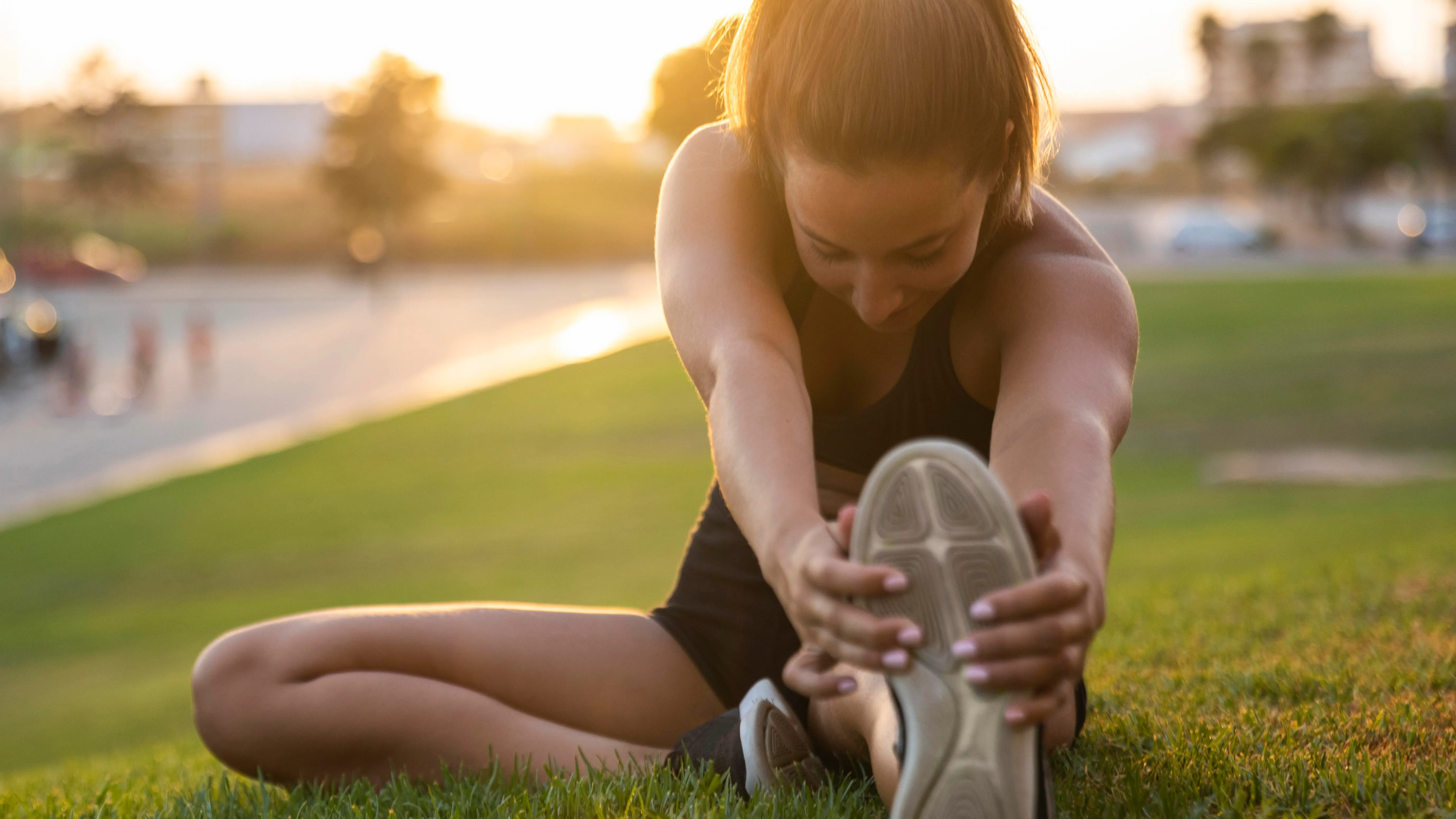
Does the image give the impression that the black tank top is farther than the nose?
Yes

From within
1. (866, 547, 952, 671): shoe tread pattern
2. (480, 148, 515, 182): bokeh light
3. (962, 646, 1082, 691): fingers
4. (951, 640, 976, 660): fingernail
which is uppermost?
(480, 148, 515, 182): bokeh light

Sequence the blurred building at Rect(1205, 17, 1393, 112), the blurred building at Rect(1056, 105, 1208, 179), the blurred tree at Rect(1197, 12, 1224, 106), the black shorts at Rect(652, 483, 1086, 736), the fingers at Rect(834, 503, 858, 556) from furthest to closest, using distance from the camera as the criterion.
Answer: the blurred building at Rect(1056, 105, 1208, 179), the blurred tree at Rect(1197, 12, 1224, 106), the blurred building at Rect(1205, 17, 1393, 112), the black shorts at Rect(652, 483, 1086, 736), the fingers at Rect(834, 503, 858, 556)

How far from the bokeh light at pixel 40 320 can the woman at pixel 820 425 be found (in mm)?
20400

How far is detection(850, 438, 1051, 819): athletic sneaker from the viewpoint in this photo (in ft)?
4.64

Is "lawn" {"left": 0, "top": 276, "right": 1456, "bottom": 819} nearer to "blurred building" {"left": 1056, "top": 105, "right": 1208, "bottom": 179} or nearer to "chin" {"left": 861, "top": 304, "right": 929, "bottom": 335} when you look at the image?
"chin" {"left": 861, "top": 304, "right": 929, "bottom": 335}

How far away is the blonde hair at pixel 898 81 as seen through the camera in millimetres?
1659

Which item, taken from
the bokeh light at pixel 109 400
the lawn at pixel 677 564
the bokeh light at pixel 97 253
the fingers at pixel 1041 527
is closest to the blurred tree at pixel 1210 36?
the lawn at pixel 677 564

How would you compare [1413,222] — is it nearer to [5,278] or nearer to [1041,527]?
[5,278]

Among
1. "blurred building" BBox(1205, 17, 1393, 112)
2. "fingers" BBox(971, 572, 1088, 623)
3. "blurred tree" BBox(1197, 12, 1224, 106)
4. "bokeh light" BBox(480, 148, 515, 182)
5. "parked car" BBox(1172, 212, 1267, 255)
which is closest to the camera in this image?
"fingers" BBox(971, 572, 1088, 623)

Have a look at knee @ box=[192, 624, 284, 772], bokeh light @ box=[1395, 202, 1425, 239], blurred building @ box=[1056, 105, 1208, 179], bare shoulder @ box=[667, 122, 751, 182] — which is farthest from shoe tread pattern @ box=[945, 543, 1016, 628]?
blurred building @ box=[1056, 105, 1208, 179]

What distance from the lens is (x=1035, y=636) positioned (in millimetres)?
1393

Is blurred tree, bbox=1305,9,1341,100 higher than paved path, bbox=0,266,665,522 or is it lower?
higher

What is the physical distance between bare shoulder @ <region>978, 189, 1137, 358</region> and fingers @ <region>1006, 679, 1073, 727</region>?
64cm

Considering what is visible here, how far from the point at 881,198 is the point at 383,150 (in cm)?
5091
